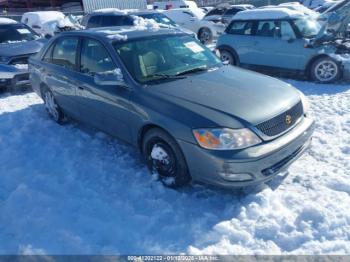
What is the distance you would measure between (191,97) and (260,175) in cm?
108

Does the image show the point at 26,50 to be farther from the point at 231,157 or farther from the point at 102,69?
the point at 231,157

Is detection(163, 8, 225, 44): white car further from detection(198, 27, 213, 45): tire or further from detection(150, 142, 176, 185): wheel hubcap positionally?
detection(150, 142, 176, 185): wheel hubcap

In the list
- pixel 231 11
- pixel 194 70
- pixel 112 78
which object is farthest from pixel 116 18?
pixel 231 11

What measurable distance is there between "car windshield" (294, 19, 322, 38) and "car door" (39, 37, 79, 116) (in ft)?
19.0

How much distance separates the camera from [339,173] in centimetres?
391

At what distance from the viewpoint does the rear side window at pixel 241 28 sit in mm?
9001

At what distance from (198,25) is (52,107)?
1153cm

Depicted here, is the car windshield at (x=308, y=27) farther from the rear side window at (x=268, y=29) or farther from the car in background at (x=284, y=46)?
the rear side window at (x=268, y=29)

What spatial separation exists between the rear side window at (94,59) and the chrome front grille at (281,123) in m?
1.98

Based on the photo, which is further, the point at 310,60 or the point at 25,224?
the point at 310,60

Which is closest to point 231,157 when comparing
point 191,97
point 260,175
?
point 260,175

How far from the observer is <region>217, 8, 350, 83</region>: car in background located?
7828mm

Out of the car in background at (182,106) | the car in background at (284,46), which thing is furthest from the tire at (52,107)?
the car in background at (284,46)

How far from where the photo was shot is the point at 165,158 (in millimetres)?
3695
